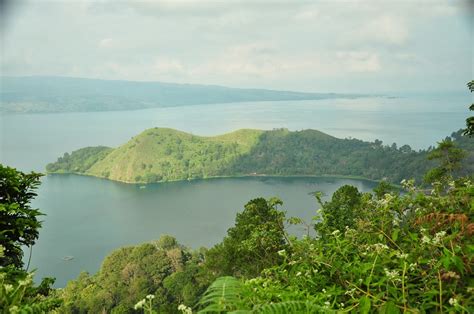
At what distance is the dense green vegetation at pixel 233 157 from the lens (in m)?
83.2

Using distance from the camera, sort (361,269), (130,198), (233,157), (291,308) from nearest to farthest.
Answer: (291,308) → (361,269) → (130,198) → (233,157)

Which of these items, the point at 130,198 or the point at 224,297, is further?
the point at 130,198

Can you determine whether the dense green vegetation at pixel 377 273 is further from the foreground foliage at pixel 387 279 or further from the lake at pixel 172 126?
the lake at pixel 172 126

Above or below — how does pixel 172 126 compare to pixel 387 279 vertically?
below

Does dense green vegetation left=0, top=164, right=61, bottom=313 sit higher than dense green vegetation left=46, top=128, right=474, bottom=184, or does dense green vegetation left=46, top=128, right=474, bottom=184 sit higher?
dense green vegetation left=0, top=164, right=61, bottom=313

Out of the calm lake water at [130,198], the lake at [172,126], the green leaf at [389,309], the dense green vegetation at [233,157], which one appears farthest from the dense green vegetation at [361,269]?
the lake at [172,126]

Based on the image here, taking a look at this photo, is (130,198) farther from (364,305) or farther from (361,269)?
(364,305)

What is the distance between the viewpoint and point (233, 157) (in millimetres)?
91312

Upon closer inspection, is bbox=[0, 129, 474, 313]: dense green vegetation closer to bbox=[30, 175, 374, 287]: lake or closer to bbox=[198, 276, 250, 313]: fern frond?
bbox=[198, 276, 250, 313]: fern frond

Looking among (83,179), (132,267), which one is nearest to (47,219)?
(83,179)

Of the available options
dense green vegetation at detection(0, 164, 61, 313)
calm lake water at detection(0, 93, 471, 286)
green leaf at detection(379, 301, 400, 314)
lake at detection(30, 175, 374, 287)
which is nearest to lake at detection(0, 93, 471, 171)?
calm lake water at detection(0, 93, 471, 286)

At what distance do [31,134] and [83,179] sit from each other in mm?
Result: 62814

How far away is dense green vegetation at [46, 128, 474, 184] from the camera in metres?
83.2

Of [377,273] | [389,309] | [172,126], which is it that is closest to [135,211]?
[377,273]
